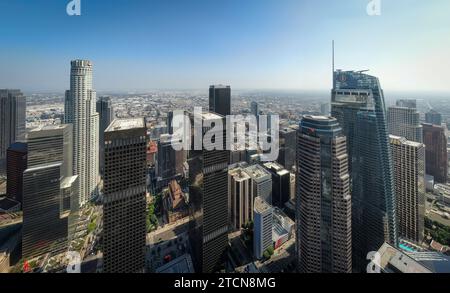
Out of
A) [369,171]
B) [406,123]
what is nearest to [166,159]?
[369,171]

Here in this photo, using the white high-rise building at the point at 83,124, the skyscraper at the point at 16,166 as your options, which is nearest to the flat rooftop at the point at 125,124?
the white high-rise building at the point at 83,124

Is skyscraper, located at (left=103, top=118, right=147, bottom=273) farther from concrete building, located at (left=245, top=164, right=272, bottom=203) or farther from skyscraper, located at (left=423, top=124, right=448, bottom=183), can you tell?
skyscraper, located at (left=423, top=124, right=448, bottom=183)

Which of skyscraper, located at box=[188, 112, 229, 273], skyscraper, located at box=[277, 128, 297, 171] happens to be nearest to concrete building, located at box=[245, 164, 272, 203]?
skyscraper, located at box=[188, 112, 229, 273]

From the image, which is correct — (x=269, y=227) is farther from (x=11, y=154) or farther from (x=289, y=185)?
(x=11, y=154)

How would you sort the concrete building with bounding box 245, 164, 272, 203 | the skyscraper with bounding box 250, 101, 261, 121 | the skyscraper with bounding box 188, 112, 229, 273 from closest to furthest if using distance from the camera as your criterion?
1. the skyscraper with bounding box 188, 112, 229, 273
2. the concrete building with bounding box 245, 164, 272, 203
3. the skyscraper with bounding box 250, 101, 261, 121

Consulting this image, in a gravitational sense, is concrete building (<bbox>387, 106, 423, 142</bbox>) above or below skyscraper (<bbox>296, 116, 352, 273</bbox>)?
above
